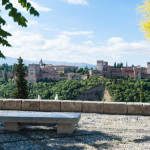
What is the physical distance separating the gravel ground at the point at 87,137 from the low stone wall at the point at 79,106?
1.16m

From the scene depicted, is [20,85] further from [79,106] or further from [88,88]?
[88,88]

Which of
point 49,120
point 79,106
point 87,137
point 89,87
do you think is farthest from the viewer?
point 89,87

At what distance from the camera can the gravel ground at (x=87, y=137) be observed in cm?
405

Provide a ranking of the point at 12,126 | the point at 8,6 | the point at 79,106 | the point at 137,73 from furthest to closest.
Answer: the point at 137,73 → the point at 79,106 → the point at 12,126 → the point at 8,6

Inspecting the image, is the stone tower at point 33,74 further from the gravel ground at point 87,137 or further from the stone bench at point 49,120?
the stone bench at point 49,120

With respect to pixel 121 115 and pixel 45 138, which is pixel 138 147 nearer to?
pixel 45 138

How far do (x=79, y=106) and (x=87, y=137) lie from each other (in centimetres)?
310

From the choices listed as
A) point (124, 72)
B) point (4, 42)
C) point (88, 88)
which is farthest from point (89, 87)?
point (4, 42)

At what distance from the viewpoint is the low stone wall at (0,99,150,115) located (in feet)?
24.4

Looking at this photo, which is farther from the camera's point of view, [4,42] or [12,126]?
[12,126]

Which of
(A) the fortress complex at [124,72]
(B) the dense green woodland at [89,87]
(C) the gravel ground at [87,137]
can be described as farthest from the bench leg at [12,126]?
(A) the fortress complex at [124,72]

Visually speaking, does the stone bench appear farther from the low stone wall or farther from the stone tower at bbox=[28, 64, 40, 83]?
the stone tower at bbox=[28, 64, 40, 83]

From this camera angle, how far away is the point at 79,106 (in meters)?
7.76

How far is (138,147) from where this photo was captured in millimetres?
4012
